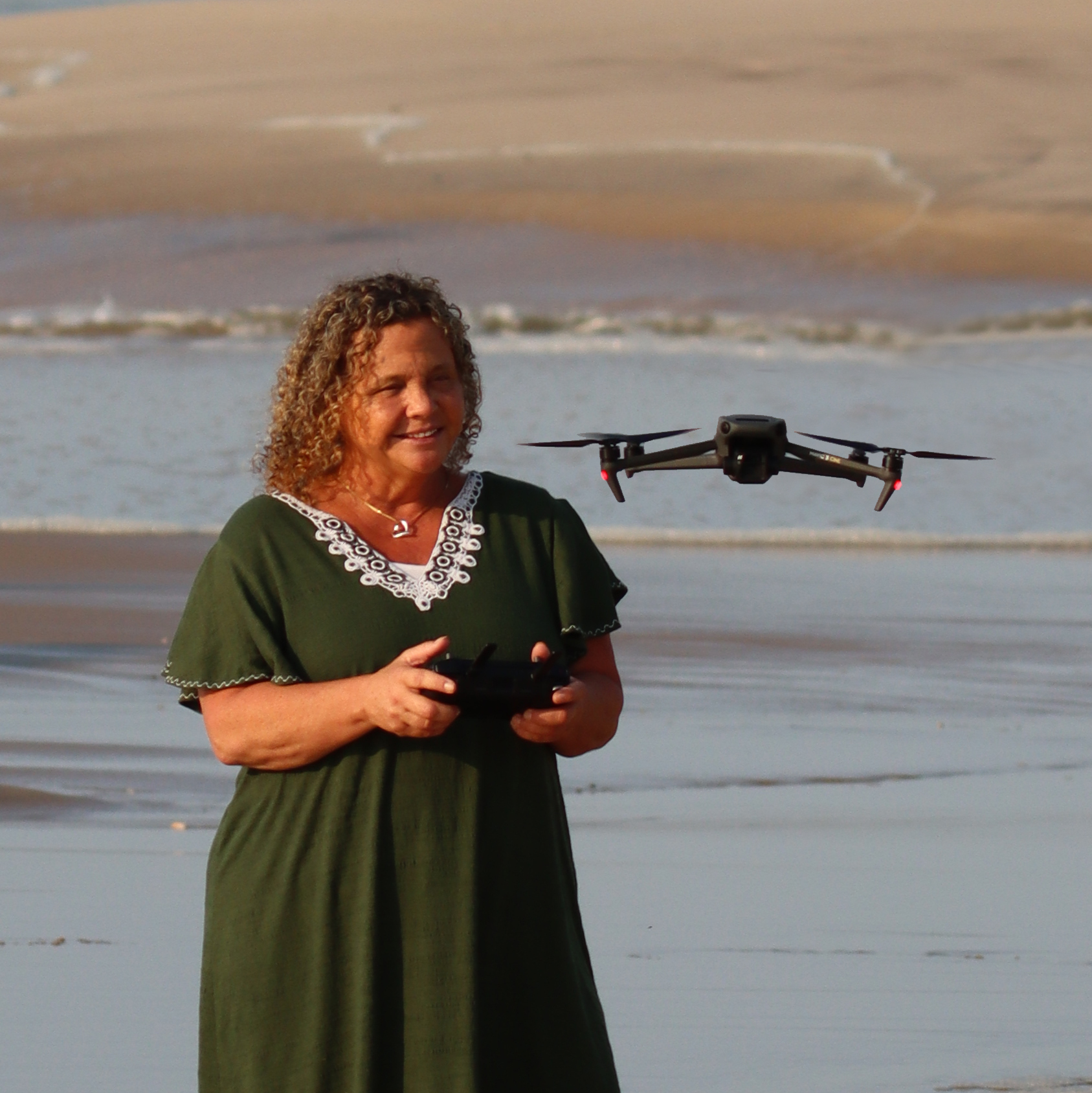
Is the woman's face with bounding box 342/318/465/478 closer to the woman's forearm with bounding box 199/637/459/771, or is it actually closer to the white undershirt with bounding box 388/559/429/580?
the white undershirt with bounding box 388/559/429/580

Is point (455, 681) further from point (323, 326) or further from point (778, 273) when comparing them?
point (778, 273)

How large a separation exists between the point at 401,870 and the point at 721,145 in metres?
35.0

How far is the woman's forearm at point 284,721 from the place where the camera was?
2918 mm

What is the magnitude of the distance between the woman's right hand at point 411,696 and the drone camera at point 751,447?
437 millimetres

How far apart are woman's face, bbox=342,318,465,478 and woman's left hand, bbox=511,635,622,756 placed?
33 centimetres

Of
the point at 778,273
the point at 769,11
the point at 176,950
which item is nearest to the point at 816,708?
the point at 176,950

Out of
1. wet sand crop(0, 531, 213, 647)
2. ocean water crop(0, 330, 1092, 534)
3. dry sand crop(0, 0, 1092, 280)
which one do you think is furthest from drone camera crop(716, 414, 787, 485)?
dry sand crop(0, 0, 1092, 280)

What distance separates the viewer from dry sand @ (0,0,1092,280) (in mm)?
33062

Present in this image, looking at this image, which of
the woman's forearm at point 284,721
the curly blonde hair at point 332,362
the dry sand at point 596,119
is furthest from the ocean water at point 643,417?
the woman's forearm at point 284,721

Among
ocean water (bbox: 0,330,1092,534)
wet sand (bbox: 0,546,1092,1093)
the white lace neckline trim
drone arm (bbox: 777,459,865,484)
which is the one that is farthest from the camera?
ocean water (bbox: 0,330,1092,534)

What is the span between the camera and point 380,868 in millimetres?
2959

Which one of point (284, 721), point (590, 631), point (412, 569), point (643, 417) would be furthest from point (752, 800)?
point (643, 417)

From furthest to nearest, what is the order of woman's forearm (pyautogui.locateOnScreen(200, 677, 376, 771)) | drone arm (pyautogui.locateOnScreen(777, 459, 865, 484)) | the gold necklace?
the gold necklace, woman's forearm (pyautogui.locateOnScreen(200, 677, 376, 771)), drone arm (pyautogui.locateOnScreen(777, 459, 865, 484))

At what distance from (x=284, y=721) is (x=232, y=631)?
0.49ft
